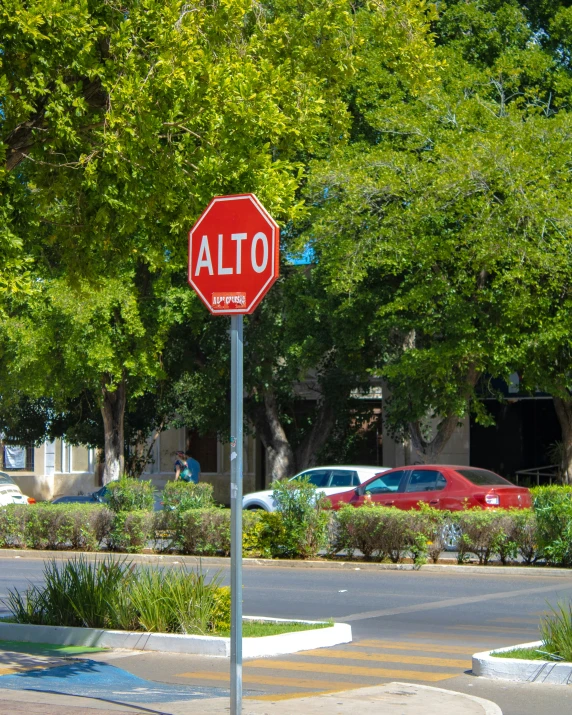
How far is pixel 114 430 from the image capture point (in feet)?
103

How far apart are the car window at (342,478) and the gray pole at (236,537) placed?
18.9m

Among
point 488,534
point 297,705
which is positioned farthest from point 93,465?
point 297,705

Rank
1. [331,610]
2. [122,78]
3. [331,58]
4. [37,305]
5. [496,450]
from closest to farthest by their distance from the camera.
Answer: [122,78] → [331,58] → [331,610] → [37,305] → [496,450]

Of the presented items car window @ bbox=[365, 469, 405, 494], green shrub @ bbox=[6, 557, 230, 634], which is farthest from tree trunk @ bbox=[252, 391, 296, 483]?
green shrub @ bbox=[6, 557, 230, 634]

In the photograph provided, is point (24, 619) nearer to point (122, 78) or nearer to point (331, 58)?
point (122, 78)

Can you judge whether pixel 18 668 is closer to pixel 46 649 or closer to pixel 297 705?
pixel 46 649

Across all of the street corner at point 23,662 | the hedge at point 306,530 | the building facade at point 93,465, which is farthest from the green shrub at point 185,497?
the building facade at point 93,465

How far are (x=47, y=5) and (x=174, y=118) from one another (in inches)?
65.1

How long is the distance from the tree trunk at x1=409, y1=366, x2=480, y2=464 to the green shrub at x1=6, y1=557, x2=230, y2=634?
617 inches

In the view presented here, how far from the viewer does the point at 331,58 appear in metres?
12.2

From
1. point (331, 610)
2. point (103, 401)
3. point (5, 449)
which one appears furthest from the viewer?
point (5, 449)

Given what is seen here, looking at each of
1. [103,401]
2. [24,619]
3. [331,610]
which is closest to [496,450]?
[103,401]

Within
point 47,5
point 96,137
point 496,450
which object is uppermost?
point 47,5

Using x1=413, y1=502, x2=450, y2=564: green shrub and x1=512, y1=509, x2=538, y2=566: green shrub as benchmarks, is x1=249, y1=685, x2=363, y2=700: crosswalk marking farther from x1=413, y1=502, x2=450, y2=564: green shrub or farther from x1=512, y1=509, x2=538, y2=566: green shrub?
x1=413, y1=502, x2=450, y2=564: green shrub
